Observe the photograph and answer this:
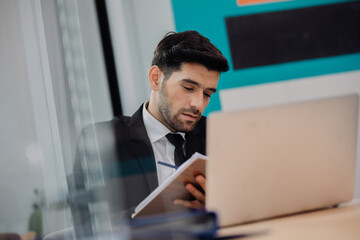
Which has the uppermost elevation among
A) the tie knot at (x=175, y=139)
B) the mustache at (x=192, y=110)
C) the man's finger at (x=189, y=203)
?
the mustache at (x=192, y=110)

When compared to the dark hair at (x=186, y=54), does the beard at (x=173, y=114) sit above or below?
below

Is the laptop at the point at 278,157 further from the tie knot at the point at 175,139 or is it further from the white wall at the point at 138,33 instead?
the white wall at the point at 138,33

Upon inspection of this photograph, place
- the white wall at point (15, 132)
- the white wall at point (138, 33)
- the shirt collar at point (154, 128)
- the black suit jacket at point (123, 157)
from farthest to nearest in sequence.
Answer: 1. the white wall at point (138, 33)
2. the shirt collar at point (154, 128)
3. the white wall at point (15, 132)
4. the black suit jacket at point (123, 157)

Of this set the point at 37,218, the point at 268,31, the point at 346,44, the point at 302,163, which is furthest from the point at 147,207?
the point at 346,44

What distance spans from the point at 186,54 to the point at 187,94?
216 millimetres

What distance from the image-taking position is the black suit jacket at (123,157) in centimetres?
102

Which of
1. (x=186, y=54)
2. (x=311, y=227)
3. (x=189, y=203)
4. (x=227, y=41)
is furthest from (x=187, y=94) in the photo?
(x=311, y=227)

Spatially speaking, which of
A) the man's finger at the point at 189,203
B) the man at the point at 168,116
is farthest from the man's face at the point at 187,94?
the man's finger at the point at 189,203

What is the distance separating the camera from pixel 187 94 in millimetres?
1968

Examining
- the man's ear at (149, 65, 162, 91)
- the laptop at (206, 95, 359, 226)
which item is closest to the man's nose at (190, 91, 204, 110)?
the man's ear at (149, 65, 162, 91)

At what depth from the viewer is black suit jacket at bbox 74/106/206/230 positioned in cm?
102

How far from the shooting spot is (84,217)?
96 centimetres

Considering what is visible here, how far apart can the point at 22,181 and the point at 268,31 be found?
1.98 m

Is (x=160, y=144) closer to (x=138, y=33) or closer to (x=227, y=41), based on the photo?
(x=138, y=33)
